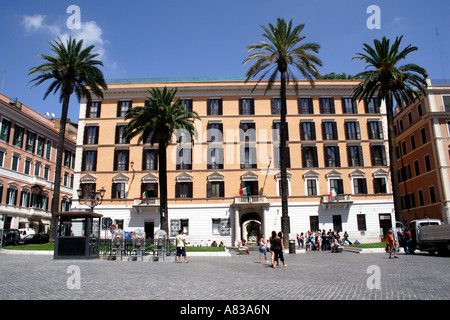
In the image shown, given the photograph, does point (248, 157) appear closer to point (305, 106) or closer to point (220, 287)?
point (305, 106)

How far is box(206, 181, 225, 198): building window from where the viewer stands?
41188 mm

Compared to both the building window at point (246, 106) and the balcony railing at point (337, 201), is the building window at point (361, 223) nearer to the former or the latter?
the balcony railing at point (337, 201)

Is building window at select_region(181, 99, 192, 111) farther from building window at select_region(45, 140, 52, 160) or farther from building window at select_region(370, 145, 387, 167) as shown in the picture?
building window at select_region(45, 140, 52, 160)

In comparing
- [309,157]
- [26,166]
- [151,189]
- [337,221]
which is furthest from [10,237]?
[337,221]

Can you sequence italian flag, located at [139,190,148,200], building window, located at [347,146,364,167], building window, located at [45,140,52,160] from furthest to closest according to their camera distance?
building window, located at [45,140,52,160], building window, located at [347,146,364,167], italian flag, located at [139,190,148,200]

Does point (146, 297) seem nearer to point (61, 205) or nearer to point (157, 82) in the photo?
point (157, 82)

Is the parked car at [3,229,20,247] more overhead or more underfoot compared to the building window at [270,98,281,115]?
more underfoot

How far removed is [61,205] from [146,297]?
52.1 metres

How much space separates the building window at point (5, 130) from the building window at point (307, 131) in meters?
35.4

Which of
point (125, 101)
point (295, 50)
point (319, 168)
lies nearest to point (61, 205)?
point (125, 101)

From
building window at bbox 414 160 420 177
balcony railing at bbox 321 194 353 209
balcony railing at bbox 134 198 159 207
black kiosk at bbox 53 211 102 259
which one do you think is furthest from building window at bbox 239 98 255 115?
black kiosk at bbox 53 211 102 259

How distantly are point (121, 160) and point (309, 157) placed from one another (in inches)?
886

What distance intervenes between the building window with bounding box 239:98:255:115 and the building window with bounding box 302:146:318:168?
7.91m

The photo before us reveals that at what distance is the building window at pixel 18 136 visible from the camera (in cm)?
4428
